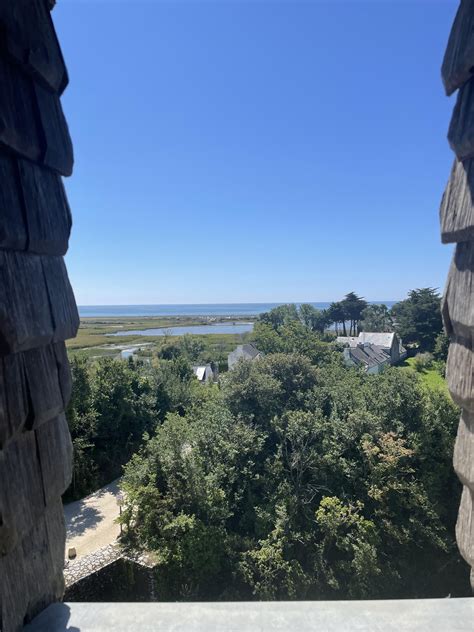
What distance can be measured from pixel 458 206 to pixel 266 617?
135cm

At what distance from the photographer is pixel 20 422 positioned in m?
1.05

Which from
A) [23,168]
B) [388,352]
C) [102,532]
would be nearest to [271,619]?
[23,168]

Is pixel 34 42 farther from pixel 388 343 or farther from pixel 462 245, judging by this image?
pixel 388 343

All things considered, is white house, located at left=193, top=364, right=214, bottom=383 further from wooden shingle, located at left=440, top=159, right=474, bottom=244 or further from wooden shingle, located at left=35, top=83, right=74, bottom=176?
wooden shingle, located at left=440, top=159, right=474, bottom=244

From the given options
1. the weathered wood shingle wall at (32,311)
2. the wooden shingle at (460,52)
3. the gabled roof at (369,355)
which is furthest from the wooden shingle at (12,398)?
the gabled roof at (369,355)

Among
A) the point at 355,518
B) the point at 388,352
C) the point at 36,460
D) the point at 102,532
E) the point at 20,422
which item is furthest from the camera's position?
the point at 388,352

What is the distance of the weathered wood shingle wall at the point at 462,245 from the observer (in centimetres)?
117

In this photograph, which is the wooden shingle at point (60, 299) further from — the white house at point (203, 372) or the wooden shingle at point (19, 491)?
the white house at point (203, 372)

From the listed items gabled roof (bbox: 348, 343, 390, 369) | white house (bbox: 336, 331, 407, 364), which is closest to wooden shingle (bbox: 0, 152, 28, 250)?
gabled roof (bbox: 348, 343, 390, 369)

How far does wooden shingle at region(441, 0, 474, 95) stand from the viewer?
1.17 m

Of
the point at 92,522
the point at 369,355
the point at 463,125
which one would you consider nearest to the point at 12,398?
the point at 463,125

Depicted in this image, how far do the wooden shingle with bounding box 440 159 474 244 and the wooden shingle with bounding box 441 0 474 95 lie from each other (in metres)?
0.25

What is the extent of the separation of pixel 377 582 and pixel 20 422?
12.5m

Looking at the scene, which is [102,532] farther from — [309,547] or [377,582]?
[377,582]
